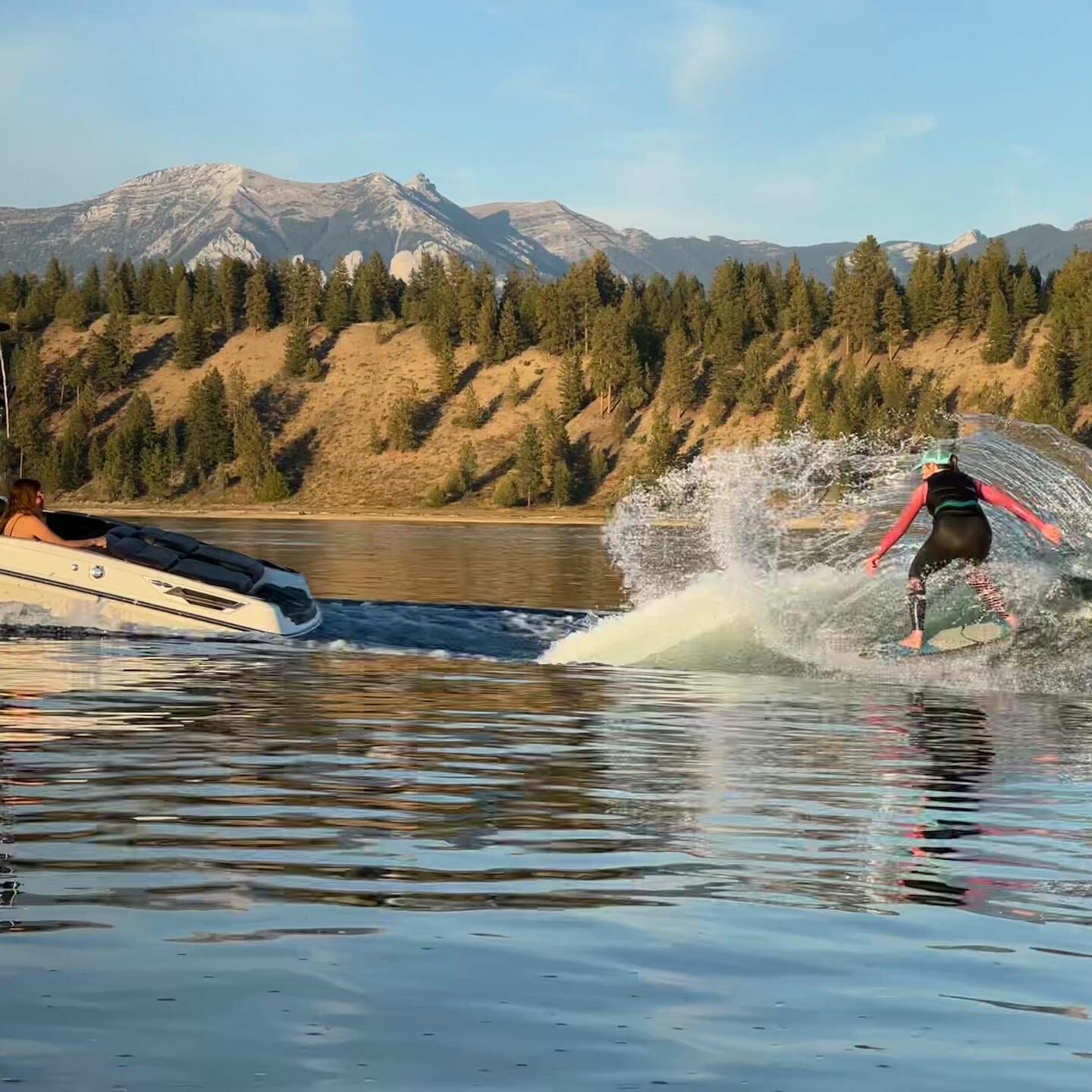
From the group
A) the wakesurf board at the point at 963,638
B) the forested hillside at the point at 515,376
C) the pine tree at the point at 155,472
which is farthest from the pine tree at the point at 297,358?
the wakesurf board at the point at 963,638

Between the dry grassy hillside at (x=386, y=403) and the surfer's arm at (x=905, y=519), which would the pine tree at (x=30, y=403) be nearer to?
the dry grassy hillside at (x=386, y=403)

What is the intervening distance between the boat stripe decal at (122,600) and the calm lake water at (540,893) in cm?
462

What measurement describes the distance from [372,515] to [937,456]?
4008 inches

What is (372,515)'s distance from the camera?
119 metres

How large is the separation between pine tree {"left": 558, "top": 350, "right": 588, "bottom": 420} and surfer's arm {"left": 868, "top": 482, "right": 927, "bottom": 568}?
122 meters

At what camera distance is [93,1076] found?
4.84m

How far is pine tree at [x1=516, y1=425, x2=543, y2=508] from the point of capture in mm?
122625

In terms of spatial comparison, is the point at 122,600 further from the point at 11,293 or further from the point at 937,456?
the point at 11,293

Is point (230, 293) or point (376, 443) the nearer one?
point (376, 443)

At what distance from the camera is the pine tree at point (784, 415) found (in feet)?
395

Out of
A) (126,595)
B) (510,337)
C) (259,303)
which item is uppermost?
(259,303)

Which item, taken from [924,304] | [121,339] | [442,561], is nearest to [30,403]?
[121,339]

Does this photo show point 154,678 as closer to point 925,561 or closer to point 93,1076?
point 925,561

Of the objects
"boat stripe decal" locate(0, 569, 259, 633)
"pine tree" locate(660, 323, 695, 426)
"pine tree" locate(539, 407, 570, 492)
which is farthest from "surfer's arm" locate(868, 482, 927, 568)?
"pine tree" locate(660, 323, 695, 426)
